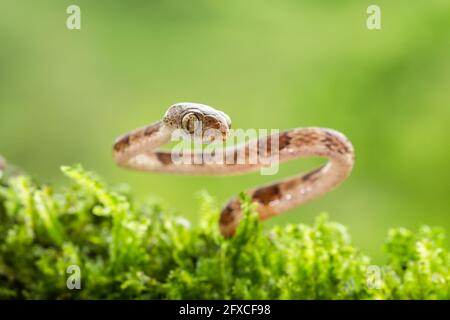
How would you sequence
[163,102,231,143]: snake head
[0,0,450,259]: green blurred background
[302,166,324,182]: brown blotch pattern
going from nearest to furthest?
[163,102,231,143]: snake head
[302,166,324,182]: brown blotch pattern
[0,0,450,259]: green blurred background

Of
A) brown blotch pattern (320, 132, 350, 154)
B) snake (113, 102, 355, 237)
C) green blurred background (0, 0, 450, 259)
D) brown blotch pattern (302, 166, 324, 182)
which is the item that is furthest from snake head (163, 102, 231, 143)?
green blurred background (0, 0, 450, 259)

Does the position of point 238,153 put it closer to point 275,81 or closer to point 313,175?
point 313,175

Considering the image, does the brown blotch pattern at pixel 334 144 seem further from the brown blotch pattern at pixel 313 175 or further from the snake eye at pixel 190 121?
the snake eye at pixel 190 121

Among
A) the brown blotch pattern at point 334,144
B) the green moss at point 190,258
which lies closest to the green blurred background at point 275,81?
the green moss at point 190,258

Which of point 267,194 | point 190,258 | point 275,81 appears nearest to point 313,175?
point 267,194

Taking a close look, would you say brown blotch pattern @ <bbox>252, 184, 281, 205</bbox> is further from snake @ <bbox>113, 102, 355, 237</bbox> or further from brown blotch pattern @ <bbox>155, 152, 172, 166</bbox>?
brown blotch pattern @ <bbox>155, 152, 172, 166</bbox>
